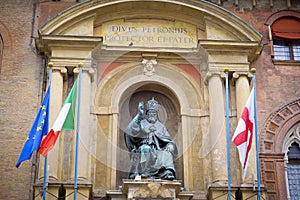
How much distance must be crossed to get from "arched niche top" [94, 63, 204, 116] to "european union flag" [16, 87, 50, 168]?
7.09 feet

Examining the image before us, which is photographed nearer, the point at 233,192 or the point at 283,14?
the point at 233,192

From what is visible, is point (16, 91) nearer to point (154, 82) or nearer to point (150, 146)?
point (154, 82)

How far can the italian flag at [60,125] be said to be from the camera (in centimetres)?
1340

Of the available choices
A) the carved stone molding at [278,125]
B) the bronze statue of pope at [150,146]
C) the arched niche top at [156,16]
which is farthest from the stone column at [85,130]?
the carved stone molding at [278,125]

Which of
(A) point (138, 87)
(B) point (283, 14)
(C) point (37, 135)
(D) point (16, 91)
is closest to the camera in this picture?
(C) point (37, 135)

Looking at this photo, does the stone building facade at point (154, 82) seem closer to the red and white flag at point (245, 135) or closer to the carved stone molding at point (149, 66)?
the carved stone molding at point (149, 66)

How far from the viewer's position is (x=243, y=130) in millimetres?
13742

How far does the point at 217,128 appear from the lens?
50.0 ft

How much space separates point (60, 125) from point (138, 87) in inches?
133

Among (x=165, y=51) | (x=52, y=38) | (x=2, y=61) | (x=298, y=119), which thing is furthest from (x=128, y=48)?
(x=298, y=119)

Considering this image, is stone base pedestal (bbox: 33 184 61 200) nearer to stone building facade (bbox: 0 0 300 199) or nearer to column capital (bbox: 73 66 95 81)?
stone building facade (bbox: 0 0 300 199)

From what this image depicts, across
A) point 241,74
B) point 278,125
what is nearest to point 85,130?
point 241,74

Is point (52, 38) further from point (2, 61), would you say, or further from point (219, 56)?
point (219, 56)

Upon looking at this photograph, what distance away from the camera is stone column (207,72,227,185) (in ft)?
48.2
